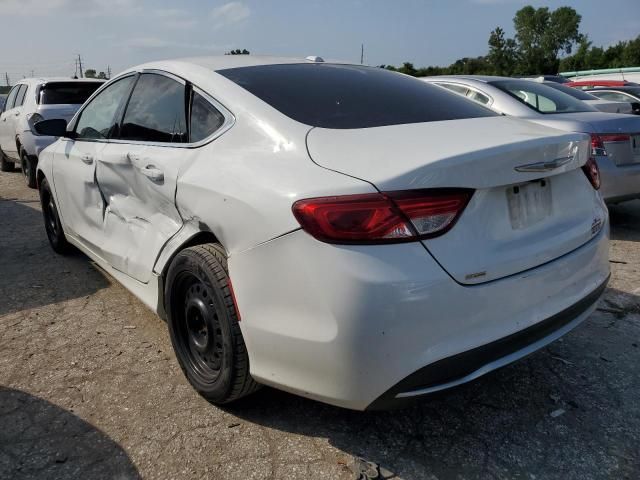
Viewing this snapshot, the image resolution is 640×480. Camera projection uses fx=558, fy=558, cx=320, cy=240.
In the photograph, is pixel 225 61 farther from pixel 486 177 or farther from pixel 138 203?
pixel 486 177

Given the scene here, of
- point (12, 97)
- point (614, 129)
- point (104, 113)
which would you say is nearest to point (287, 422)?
point (104, 113)

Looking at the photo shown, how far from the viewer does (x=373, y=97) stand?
8.63ft

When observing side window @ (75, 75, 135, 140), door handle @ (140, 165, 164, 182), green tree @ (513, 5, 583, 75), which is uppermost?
green tree @ (513, 5, 583, 75)

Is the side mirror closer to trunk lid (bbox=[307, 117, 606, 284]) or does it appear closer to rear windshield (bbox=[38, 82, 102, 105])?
trunk lid (bbox=[307, 117, 606, 284])

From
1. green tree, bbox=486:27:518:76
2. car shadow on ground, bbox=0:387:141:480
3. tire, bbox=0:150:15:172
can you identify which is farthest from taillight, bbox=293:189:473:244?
green tree, bbox=486:27:518:76

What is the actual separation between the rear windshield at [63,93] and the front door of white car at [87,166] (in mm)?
4679

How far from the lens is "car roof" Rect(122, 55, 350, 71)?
112 inches

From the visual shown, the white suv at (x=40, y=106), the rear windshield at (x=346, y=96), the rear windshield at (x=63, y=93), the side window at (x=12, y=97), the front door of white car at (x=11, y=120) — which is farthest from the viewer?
the side window at (x=12, y=97)

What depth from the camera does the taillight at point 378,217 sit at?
1821 mm

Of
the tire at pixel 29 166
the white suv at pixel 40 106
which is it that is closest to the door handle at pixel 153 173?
the white suv at pixel 40 106

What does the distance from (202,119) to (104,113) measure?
1.39 meters

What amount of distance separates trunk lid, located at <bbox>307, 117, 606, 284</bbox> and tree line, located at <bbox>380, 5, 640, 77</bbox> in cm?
4560

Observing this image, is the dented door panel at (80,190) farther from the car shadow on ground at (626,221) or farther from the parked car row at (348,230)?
the car shadow on ground at (626,221)

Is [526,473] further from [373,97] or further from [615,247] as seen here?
[615,247]
